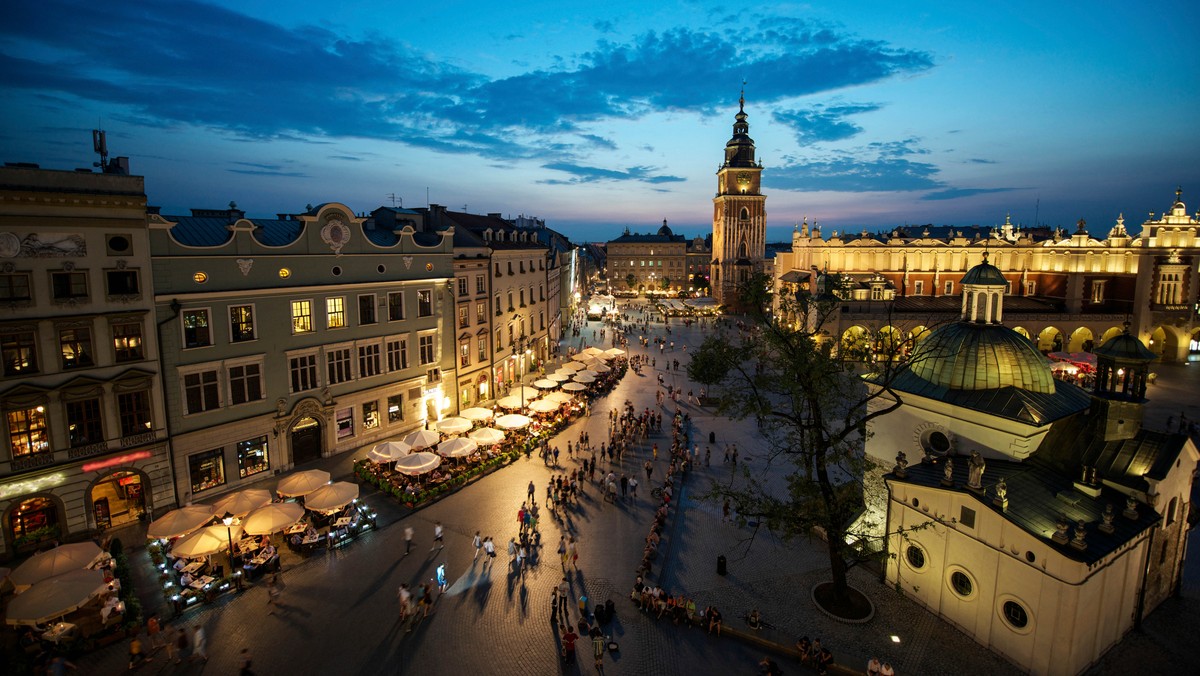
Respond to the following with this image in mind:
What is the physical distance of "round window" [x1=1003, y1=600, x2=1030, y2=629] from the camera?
1625cm

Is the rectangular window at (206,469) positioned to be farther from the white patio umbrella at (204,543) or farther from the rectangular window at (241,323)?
the white patio umbrella at (204,543)

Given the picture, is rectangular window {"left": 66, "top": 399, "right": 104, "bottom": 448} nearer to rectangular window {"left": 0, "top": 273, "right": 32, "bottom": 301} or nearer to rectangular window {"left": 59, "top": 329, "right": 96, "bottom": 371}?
rectangular window {"left": 59, "top": 329, "right": 96, "bottom": 371}

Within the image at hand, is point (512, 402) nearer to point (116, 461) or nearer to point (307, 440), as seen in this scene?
point (307, 440)

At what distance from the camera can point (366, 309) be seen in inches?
1267

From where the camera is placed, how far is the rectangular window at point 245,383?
26.6 m

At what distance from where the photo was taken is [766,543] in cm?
2336

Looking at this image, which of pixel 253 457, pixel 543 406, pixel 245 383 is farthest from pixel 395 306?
pixel 543 406

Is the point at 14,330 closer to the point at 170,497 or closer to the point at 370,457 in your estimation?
the point at 170,497

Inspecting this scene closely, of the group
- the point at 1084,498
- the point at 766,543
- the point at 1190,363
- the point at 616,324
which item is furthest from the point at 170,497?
the point at 1190,363

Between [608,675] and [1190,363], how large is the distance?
244 feet

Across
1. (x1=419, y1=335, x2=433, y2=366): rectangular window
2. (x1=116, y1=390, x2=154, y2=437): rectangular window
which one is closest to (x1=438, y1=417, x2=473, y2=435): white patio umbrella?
(x1=419, y1=335, x2=433, y2=366): rectangular window

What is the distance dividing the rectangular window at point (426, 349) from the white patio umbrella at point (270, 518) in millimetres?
14317

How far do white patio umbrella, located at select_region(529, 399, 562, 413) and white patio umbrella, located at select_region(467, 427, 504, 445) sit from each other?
18.1 ft

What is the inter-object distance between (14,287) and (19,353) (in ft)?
7.82
